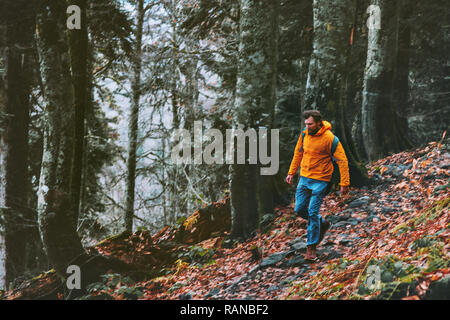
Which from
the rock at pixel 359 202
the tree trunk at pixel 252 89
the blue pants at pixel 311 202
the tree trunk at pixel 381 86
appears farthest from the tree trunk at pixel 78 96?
the tree trunk at pixel 381 86

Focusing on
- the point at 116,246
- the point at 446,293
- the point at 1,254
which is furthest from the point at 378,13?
the point at 1,254

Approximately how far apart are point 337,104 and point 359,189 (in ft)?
5.44

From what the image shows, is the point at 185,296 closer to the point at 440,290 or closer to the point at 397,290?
the point at 397,290

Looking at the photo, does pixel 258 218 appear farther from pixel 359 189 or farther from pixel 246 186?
pixel 359 189

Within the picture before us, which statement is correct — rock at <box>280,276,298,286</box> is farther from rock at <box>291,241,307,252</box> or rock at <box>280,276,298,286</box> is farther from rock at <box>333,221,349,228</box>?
rock at <box>333,221,349,228</box>

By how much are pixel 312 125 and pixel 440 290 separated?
2.53 m

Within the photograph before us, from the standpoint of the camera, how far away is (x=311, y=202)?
576cm

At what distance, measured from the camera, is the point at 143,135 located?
12.5 metres

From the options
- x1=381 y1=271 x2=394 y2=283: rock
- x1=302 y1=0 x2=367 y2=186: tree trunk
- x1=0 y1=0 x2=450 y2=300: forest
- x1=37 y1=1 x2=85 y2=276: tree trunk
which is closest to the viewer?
x1=381 y1=271 x2=394 y2=283: rock

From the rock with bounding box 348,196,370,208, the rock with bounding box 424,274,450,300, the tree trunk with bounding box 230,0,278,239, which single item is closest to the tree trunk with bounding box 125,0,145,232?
the tree trunk with bounding box 230,0,278,239

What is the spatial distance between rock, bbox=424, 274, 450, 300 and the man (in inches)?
65.1

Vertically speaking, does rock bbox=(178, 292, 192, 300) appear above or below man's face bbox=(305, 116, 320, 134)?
below

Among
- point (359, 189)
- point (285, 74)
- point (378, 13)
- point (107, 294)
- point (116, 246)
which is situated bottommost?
point (107, 294)

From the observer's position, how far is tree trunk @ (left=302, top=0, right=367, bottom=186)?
24.1 ft
